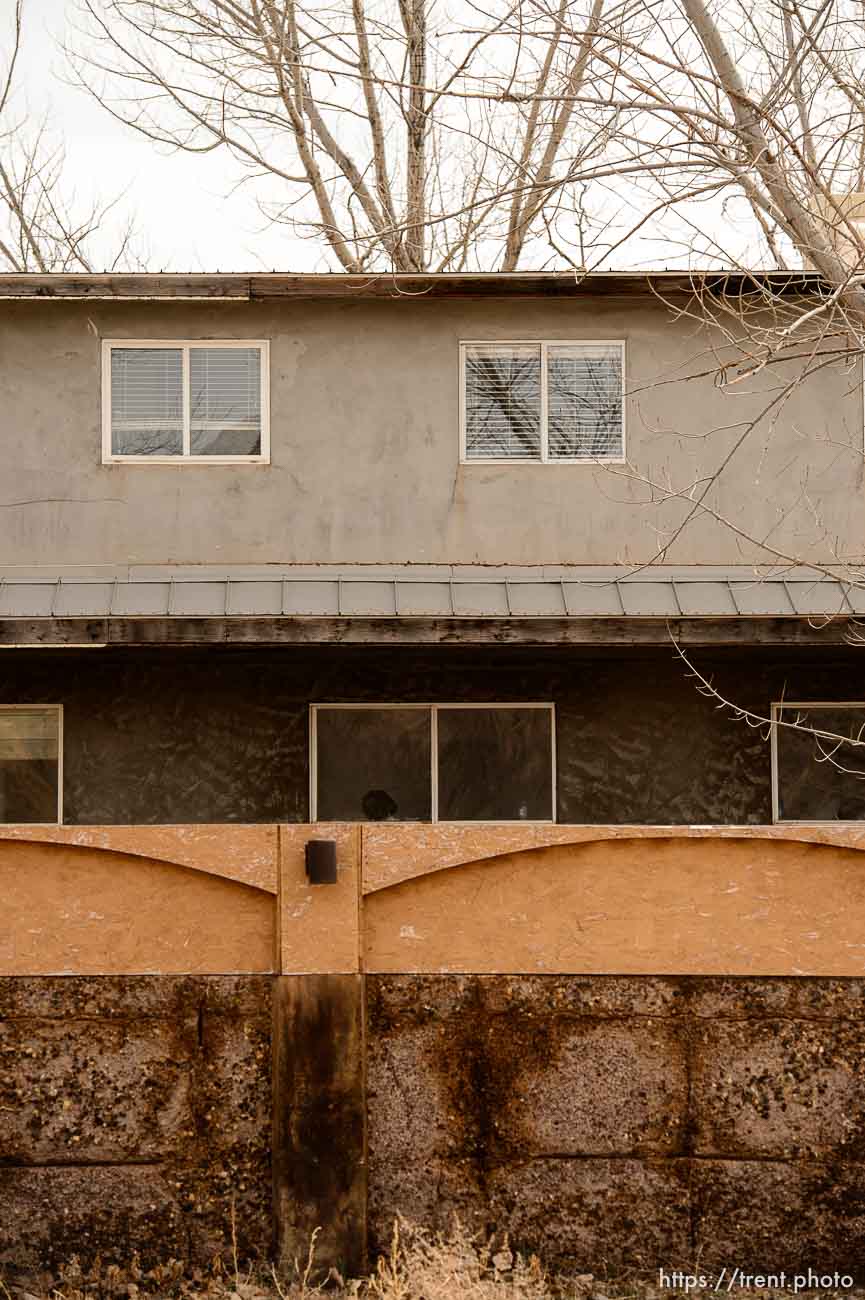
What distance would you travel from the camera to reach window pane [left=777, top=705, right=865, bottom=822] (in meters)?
10.4

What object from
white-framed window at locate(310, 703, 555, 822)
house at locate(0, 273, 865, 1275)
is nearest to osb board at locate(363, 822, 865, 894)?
house at locate(0, 273, 865, 1275)

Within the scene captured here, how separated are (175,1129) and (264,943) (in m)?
0.82

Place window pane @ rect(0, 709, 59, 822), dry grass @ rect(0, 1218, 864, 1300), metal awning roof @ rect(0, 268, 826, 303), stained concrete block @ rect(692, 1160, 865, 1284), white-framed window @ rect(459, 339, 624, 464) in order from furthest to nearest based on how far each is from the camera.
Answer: white-framed window @ rect(459, 339, 624, 464), window pane @ rect(0, 709, 59, 822), metal awning roof @ rect(0, 268, 826, 303), stained concrete block @ rect(692, 1160, 865, 1284), dry grass @ rect(0, 1218, 864, 1300)

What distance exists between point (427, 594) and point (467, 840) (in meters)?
4.62

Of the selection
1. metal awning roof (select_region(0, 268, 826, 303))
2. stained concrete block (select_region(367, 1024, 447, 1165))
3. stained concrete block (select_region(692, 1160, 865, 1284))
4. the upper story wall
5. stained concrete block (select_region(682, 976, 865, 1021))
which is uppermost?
metal awning roof (select_region(0, 268, 826, 303))

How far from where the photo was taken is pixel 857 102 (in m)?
7.00

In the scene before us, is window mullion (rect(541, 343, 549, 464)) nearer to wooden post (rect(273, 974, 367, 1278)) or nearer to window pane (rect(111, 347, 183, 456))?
window pane (rect(111, 347, 183, 456))

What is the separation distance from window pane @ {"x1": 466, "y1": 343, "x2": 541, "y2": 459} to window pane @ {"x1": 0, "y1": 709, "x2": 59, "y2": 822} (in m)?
4.33

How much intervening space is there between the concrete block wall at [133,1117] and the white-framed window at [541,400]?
21.3 feet

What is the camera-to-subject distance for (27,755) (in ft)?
33.8

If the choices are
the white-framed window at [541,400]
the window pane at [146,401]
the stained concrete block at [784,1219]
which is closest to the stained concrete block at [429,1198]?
the stained concrete block at [784,1219]

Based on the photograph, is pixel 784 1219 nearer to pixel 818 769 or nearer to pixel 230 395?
pixel 818 769

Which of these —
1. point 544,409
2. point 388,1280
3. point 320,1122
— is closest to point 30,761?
point 544,409

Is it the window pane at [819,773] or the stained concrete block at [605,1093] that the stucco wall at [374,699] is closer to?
the window pane at [819,773]
